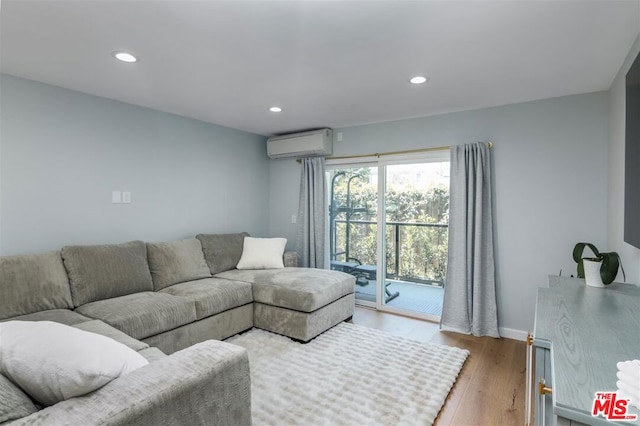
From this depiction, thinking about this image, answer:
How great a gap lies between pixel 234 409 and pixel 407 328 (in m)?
2.56

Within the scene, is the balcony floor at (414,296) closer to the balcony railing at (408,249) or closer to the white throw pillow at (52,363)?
the balcony railing at (408,249)

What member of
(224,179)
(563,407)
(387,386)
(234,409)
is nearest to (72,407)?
(234,409)

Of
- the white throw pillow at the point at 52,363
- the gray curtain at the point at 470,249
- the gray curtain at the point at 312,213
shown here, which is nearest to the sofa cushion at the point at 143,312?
the white throw pillow at the point at 52,363

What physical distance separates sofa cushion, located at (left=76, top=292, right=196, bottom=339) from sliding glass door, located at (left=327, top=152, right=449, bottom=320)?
2.34m

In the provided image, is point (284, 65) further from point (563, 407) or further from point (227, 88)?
point (563, 407)


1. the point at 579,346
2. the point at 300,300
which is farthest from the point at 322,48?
the point at 300,300

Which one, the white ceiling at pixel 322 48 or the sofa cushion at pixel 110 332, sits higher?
the white ceiling at pixel 322 48

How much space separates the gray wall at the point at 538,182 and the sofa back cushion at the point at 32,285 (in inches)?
152

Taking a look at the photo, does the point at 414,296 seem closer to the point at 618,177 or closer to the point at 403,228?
the point at 403,228

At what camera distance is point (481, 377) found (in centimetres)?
248

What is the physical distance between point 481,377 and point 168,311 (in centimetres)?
253

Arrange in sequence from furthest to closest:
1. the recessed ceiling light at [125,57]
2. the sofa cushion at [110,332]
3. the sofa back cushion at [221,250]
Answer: the sofa back cushion at [221,250] → the recessed ceiling light at [125,57] → the sofa cushion at [110,332]

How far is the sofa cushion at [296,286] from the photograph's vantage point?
10.1ft

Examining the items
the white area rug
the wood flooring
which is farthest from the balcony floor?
the white area rug
